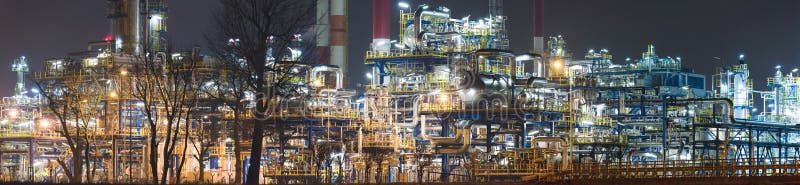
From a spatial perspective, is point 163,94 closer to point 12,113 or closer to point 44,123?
point 44,123

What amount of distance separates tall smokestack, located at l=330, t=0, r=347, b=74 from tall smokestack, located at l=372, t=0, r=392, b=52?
250 cm

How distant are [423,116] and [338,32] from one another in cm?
2079

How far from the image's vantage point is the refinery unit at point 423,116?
6375 centimetres

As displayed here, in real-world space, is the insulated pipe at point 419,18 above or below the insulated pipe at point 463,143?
above

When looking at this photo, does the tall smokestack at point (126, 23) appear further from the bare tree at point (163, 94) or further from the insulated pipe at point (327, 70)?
the insulated pipe at point (327, 70)

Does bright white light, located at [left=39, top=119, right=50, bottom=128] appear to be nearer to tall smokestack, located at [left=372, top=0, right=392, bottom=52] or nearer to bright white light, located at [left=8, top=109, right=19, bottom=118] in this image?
bright white light, located at [left=8, top=109, right=19, bottom=118]

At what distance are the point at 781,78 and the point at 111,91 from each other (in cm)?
4636

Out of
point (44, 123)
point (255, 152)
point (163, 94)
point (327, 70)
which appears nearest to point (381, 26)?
point (327, 70)

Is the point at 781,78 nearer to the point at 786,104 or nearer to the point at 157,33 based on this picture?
the point at 786,104

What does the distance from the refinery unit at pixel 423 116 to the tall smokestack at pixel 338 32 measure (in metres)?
1.41

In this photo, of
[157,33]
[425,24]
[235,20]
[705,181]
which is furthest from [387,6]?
[705,181]

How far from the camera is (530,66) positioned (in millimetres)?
98625

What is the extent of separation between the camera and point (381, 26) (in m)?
82.9

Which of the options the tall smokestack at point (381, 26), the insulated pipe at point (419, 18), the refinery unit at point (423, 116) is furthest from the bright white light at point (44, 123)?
the insulated pipe at point (419, 18)
